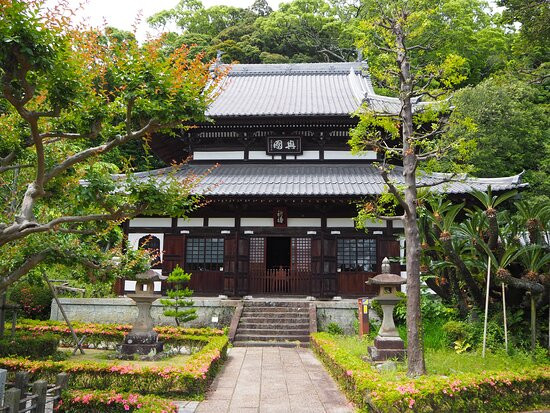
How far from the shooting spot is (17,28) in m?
5.02

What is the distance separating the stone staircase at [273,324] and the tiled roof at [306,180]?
162 inches

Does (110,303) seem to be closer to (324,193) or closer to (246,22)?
(324,193)

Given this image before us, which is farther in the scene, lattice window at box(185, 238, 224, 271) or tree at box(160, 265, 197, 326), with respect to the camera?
lattice window at box(185, 238, 224, 271)

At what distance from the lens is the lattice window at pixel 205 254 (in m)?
17.2

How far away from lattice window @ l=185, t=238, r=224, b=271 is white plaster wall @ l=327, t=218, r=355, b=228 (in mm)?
4473

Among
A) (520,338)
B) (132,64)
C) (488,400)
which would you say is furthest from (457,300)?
(132,64)

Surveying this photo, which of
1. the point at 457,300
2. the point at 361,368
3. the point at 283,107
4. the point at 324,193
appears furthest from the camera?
the point at 283,107

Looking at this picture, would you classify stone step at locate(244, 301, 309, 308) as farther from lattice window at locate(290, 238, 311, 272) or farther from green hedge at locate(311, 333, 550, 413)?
green hedge at locate(311, 333, 550, 413)

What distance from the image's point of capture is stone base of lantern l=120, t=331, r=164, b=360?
433 inches

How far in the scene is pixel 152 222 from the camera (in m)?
17.5

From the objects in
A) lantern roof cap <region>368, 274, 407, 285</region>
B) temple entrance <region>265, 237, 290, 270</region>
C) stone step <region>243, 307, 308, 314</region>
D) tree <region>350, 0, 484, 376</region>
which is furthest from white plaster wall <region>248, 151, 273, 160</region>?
tree <region>350, 0, 484, 376</region>

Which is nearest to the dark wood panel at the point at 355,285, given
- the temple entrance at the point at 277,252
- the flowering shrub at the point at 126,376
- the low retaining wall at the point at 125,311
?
the low retaining wall at the point at 125,311

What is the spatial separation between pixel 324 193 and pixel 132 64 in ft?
32.2

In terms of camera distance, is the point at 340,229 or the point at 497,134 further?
the point at 497,134
